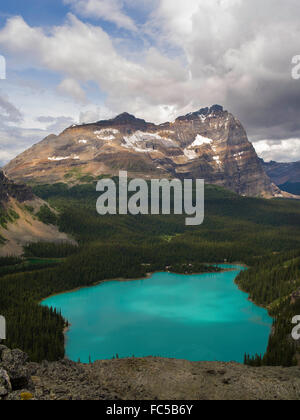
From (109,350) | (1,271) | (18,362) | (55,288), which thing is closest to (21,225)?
(1,271)

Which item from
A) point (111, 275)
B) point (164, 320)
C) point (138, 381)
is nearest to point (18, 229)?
point (111, 275)

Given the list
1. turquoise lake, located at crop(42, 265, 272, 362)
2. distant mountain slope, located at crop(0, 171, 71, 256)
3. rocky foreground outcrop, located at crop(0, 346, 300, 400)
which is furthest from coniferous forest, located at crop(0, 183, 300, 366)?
rocky foreground outcrop, located at crop(0, 346, 300, 400)

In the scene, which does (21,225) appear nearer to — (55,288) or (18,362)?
(55,288)

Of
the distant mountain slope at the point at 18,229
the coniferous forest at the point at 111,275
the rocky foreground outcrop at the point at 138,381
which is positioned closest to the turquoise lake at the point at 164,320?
the coniferous forest at the point at 111,275

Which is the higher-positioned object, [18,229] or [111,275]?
[18,229]

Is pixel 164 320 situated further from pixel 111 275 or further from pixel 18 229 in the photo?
pixel 18 229

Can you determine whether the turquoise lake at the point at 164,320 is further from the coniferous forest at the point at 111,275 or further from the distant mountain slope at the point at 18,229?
the distant mountain slope at the point at 18,229
